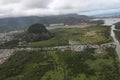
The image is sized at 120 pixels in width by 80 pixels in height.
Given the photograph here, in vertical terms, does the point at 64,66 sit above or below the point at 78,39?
below

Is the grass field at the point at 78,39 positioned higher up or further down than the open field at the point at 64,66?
higher up

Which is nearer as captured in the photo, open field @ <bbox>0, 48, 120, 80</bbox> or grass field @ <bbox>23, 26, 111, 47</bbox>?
open field @ <bbox>0, 48, 120, 80</bbox>

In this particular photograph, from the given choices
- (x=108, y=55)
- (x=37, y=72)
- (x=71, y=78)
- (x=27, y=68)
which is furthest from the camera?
(x=108, y=55)

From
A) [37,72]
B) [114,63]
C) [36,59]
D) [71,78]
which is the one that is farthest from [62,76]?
[36,59]

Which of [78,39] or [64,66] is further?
[78,39]

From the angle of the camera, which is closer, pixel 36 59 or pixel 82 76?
pixel 82 76

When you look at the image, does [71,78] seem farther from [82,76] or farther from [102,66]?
[102,66]

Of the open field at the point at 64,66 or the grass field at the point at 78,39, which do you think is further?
the grass field at the point at 78,39

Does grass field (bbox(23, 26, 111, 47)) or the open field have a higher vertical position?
grass field (bbox(23, 26, 111, 47))
